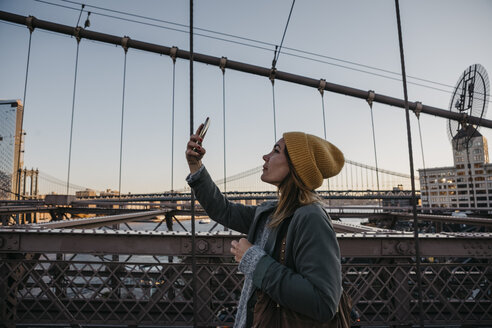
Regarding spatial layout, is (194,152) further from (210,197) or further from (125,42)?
(125,42)

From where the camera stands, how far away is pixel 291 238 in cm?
→ 100

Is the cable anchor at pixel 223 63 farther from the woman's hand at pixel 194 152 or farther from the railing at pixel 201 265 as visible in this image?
the woman's hand at pixel 194 152

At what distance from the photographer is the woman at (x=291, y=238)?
874 mm

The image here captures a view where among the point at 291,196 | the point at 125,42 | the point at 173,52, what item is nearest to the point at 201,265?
the point at 291,196

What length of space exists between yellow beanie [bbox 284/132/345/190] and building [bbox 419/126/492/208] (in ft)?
299

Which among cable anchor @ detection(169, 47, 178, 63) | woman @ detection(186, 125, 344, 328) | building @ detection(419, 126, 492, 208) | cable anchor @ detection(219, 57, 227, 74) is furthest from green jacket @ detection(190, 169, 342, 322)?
building @ detection(419, 126, 492, 208)

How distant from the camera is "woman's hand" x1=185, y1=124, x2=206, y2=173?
1.31 metres

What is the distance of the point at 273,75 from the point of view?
11.0 meters

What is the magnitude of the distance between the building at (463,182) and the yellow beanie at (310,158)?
91.2m

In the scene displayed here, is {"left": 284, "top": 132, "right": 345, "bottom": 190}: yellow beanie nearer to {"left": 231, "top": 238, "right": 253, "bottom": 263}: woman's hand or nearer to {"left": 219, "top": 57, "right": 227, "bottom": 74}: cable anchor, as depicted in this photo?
{"left": 231, "top": 238, "right": 253, "bottom": 263}: woman's hand

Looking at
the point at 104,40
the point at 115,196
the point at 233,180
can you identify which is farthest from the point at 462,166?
the point at 104,40

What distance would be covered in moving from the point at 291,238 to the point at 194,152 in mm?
598

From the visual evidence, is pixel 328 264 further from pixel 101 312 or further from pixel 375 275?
pixel 101 312

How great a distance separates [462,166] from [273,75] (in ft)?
330
